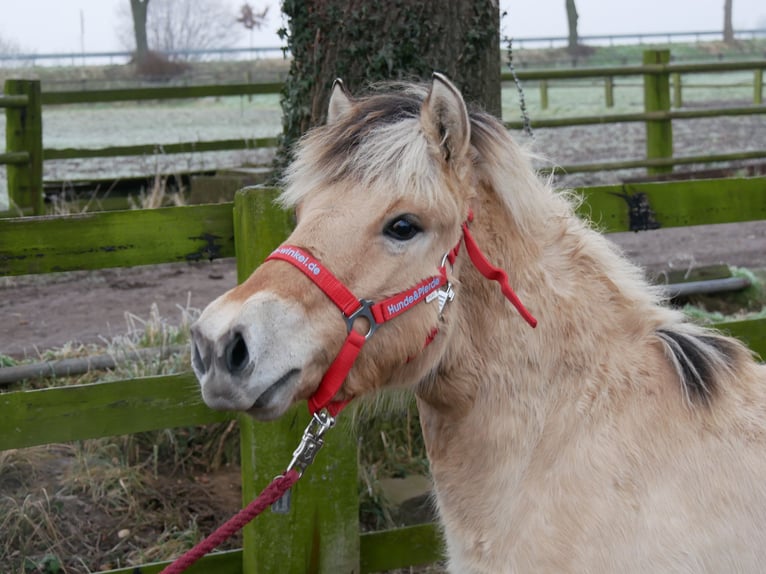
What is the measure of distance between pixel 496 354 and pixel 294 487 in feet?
3.92

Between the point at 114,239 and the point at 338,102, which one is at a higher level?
the point at 338,102

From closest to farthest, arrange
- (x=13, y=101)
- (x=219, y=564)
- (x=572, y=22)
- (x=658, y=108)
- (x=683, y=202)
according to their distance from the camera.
Answer: (x=219, y=564), (x=683, y=202), (x=13, y=101), (x=658, y=108), (x=572, y=22)

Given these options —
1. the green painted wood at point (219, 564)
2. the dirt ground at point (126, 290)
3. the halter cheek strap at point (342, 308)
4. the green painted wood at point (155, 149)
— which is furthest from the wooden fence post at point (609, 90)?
the halter cheek strap at point (342, 308)

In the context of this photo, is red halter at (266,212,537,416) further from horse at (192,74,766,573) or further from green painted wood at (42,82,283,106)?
green painted wood at (42,82,283,106)

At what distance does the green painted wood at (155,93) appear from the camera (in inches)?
401

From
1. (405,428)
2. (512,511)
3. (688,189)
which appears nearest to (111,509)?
(405,428)

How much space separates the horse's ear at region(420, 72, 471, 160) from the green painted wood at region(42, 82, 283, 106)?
811cm

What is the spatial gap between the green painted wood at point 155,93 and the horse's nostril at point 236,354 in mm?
8539

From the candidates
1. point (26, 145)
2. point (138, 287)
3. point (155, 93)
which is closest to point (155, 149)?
point (155, 93)

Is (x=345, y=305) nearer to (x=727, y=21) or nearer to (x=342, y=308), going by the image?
(x=342, y=308)

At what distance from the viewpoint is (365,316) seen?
233cm

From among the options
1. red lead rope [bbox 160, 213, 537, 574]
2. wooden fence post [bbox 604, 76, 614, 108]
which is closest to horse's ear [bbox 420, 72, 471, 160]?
red lead rope [bbox 160, 213, 537, 574]

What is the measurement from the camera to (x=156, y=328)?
16.8ft

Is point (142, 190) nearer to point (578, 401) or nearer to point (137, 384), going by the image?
point (137, 384)
